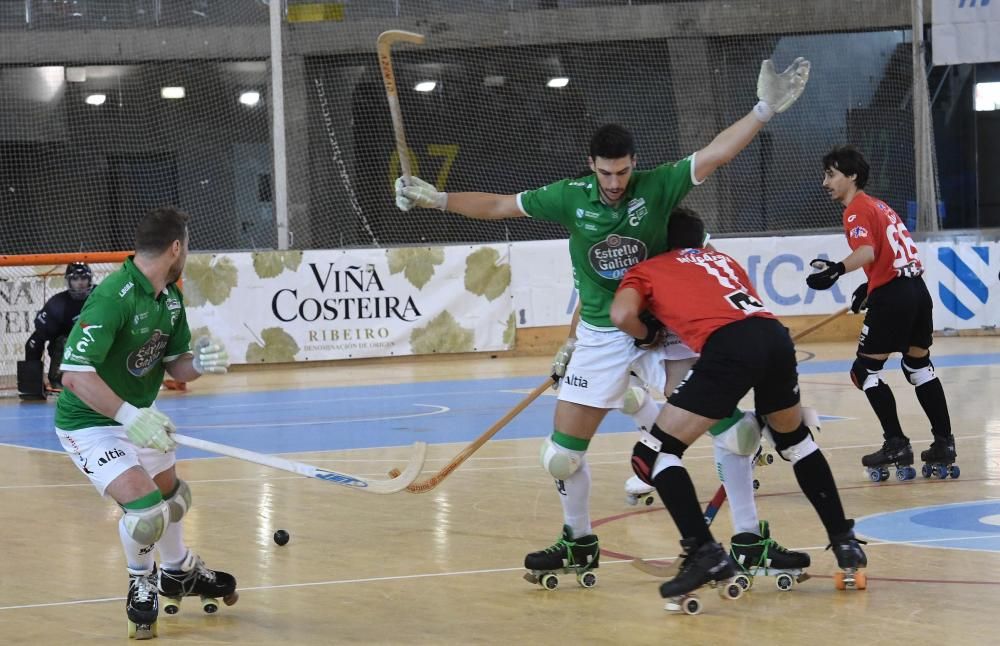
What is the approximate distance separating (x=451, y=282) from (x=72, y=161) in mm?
9139

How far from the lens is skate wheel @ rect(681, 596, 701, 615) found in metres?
4.82

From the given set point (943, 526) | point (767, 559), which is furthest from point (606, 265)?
point (943, 526)

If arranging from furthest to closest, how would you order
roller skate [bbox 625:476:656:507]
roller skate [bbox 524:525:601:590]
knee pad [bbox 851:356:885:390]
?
1. knee pad [bbox 851:356:885:390]
2. roller skate [bbox 625:476:656:507]
3. roller skate [bbox 524:525:601:590]

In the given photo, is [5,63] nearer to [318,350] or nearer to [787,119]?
[318,350]

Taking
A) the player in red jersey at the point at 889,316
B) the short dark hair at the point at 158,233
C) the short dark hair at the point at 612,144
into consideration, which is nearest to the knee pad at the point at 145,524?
the short dark hair at the point at 158,233

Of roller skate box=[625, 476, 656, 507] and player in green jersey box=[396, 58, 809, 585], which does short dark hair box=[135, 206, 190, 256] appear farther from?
roller skate box=[625, 476, 656, 507]

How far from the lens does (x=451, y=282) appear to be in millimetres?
17594

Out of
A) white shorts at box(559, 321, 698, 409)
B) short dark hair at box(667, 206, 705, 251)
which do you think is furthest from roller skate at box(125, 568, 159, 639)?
short dark hair at box(667, 206, 705, 251)

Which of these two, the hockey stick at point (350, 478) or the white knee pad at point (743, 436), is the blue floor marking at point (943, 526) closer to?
the white knee pad at point (743, 436)

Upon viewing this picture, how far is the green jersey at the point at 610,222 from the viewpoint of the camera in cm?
541

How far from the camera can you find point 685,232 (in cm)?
534

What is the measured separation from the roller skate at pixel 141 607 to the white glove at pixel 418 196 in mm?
1995

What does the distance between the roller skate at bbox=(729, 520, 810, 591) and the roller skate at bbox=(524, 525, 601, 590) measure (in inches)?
23.3

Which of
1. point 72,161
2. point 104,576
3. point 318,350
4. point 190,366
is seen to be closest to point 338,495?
point 104,576
